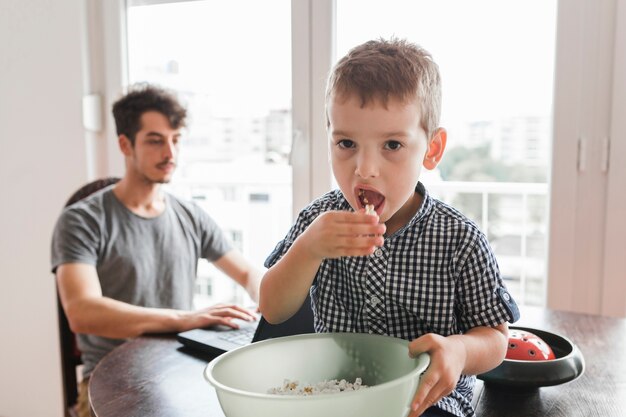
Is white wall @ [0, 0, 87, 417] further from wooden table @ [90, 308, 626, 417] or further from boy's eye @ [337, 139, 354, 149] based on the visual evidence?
boy's eye @ [337, 139, 354, 149]

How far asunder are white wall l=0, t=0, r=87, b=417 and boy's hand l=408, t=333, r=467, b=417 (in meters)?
2.17

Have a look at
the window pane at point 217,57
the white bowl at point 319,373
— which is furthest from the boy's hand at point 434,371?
the window pane at point 217,57

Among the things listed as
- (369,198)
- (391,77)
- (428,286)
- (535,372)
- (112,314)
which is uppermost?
(391,77)

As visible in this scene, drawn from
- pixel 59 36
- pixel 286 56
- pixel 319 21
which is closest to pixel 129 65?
pixel 59 36

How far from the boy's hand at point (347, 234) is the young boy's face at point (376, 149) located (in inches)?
2.5

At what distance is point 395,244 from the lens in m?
0.88

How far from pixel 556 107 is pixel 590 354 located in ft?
3.18

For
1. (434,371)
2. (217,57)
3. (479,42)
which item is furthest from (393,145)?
(217,57)

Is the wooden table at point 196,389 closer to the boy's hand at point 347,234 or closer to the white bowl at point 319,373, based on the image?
the white bowl at point 319,373

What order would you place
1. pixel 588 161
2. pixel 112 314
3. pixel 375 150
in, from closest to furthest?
pixel 375 150 < pixel 112 314 < pixel 588 161

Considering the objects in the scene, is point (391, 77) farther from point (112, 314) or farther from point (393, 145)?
point (112, 314)

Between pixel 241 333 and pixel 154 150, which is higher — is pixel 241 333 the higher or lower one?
the lower one

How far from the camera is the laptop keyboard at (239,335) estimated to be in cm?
116

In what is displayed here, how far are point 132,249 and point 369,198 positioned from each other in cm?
127
